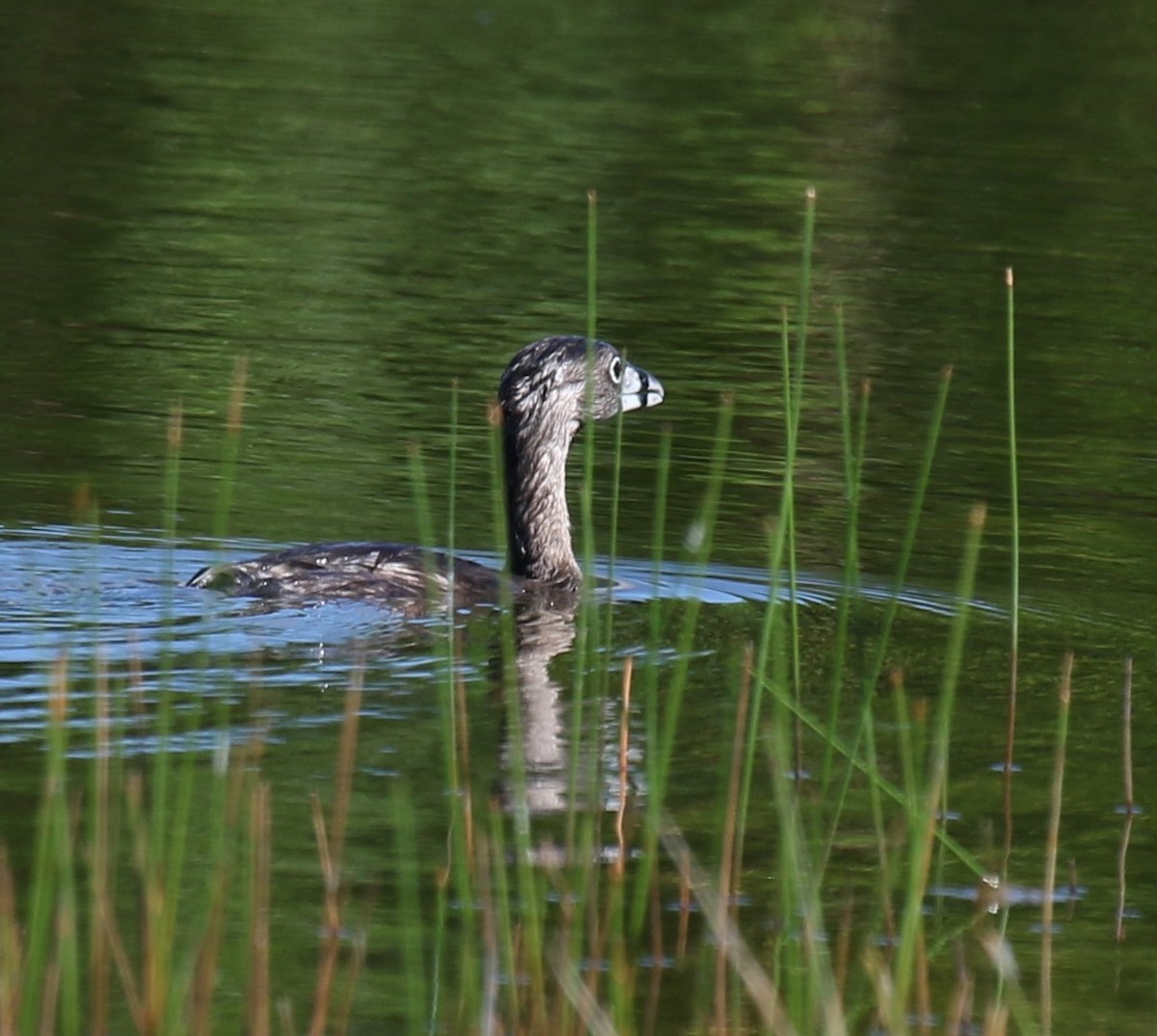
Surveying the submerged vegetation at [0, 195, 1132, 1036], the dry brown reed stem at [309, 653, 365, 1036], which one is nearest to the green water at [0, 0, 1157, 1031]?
the submerged vegetation at [0, 195, 1132, 1036]

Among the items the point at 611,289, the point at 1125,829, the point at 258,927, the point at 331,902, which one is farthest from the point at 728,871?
the point at 611,289

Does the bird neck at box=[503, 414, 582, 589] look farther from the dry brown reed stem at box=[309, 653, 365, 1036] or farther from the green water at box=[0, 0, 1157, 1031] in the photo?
the dry brown reed stem at box=[309, 653, 365, 1036]

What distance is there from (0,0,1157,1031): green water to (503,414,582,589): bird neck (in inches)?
13.7

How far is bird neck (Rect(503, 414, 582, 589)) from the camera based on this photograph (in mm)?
10641

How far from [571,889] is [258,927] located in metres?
0.95

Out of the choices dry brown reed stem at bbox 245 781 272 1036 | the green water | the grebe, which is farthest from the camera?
the grebe

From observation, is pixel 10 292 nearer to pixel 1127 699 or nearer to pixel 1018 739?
pixel 1018 739

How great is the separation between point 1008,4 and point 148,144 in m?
14.6

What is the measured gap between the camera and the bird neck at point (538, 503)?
10641 mm

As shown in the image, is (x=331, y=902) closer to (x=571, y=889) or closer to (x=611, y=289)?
(x=571, y=889)

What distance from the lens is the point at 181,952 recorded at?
584 cm

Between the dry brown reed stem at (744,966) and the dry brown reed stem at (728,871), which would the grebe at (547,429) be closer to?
the dry brown reed stem at (728,871)

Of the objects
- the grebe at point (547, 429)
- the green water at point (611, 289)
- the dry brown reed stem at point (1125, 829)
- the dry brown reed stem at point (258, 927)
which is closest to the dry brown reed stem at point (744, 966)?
the dry brown reed stem at point (258, 927)

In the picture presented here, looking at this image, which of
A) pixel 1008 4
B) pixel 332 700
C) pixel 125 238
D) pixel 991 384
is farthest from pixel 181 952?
pixel 1008 4
